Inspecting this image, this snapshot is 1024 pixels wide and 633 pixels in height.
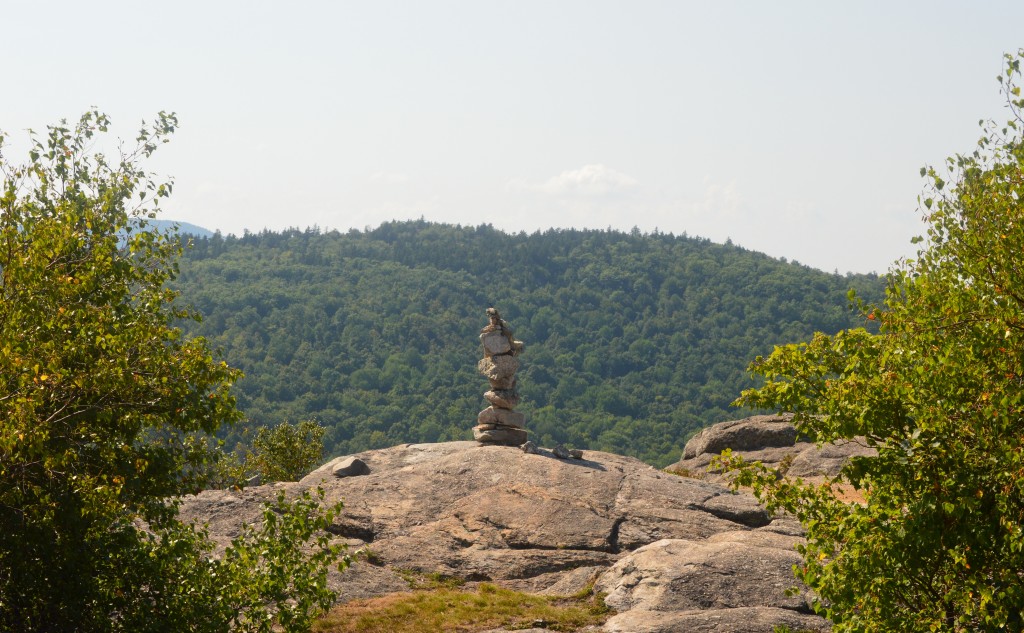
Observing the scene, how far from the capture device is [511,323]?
5103 inches

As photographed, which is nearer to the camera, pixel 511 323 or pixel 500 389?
pixel 500 389

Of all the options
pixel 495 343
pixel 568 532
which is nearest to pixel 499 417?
pixel 495 343

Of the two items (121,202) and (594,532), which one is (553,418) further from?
(121,202)

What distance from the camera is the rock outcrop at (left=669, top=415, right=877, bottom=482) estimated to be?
35688 mm

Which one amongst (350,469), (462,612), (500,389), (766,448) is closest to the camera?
(462,612)

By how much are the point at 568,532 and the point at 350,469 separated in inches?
332

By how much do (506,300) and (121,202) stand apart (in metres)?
131

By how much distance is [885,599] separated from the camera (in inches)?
444

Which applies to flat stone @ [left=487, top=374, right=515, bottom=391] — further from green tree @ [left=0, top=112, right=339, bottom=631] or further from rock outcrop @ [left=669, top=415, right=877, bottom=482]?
green tree @ [left=0, top=112, right=339, bottom=631]

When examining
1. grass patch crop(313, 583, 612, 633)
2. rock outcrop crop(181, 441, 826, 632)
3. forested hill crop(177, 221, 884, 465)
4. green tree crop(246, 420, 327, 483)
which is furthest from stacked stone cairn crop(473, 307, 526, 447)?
forested hill crop(177, 221, 884, 465)

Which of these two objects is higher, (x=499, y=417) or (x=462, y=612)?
(x=499, y=417)

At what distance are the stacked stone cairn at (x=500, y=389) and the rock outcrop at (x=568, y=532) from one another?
1367 millimetres

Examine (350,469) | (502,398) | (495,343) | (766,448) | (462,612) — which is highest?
(495,343)

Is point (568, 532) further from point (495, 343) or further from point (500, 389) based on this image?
point (495, 343)
